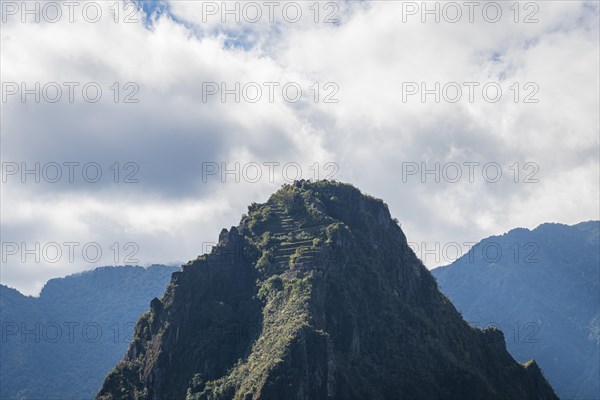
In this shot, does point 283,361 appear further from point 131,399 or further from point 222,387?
point 131,399

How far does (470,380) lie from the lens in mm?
194250

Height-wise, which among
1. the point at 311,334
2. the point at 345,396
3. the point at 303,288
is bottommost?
the point at 345,396

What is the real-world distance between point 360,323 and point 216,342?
34791 mm

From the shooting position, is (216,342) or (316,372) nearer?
(316,372)

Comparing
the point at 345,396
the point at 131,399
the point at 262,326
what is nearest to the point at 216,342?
the point at 262,326

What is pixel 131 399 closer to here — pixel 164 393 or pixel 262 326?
pixel 164 393

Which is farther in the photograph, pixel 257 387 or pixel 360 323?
pixel 360 323

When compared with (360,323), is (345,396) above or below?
below

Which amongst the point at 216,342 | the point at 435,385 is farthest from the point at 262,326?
the point at 435,385

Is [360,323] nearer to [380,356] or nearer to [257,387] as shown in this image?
[380,356]

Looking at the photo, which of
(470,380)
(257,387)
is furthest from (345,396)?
(470,380)

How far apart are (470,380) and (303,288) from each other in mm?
44531

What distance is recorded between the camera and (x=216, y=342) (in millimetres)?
198500

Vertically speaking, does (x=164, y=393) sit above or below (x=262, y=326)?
below
